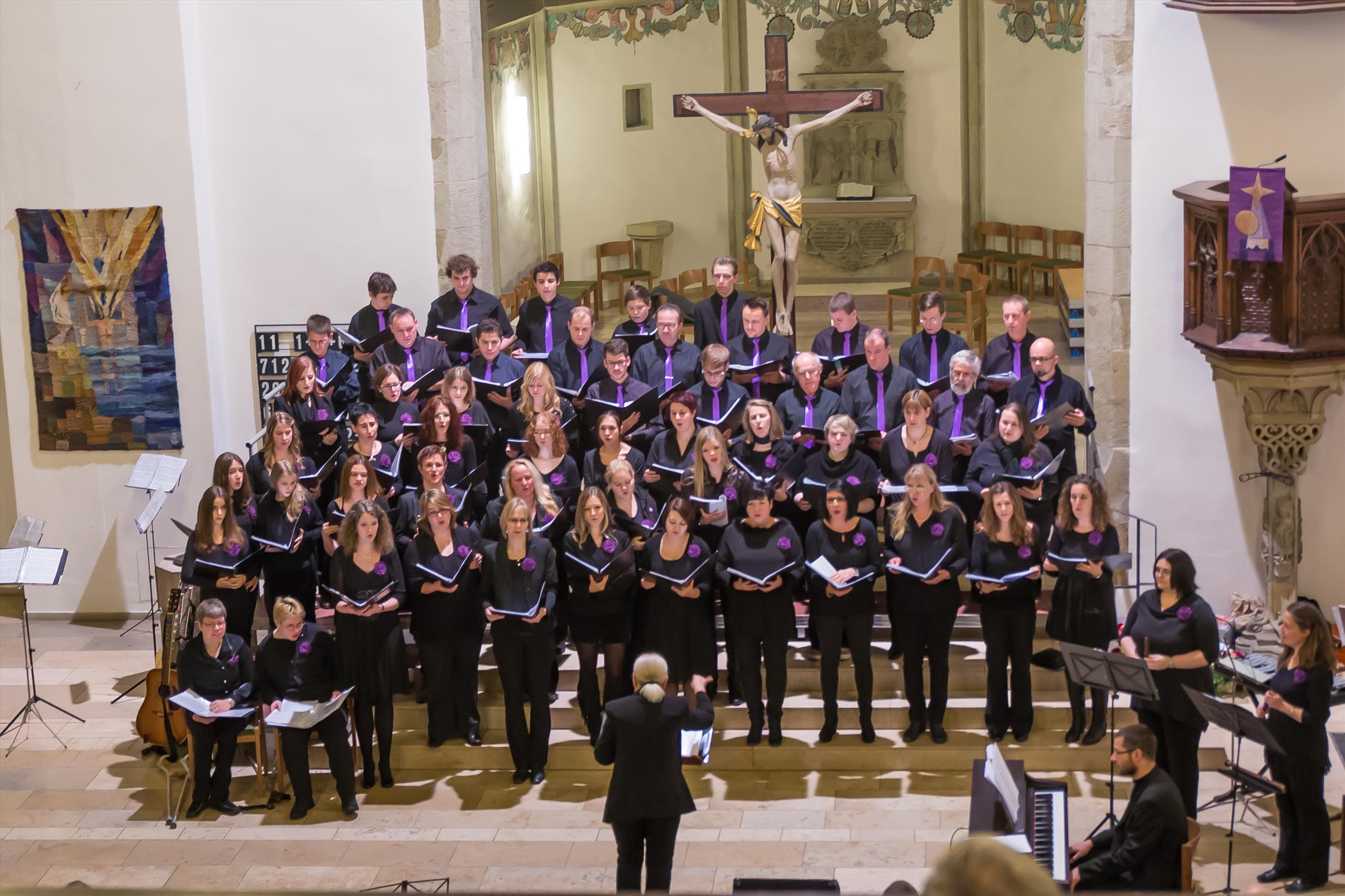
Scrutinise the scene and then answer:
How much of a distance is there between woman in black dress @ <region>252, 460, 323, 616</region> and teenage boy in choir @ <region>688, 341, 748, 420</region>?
6.59ft

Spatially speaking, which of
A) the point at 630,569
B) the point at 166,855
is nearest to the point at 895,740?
the point at 630,569

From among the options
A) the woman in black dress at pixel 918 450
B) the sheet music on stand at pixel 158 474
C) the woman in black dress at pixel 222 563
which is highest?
the woman in black dress at pixel 918 450

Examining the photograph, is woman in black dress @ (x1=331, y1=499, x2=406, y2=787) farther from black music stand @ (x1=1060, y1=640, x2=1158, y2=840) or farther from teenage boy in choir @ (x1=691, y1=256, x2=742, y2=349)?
black music stand @ (x1=1060, y1=640, x2=1158, y2=840)

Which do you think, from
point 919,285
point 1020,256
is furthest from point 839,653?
point 1020,256

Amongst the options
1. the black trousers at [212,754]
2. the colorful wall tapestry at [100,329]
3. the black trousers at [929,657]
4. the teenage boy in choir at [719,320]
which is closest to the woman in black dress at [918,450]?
the black trousers at [929,657]

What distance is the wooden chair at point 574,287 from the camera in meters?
13.8

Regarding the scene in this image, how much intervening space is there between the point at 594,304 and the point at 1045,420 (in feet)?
21.0

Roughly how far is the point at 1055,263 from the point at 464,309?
18.9ft

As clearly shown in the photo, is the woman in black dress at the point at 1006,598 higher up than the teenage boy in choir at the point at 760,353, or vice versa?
the teenage boy in choir at the point at 760,353

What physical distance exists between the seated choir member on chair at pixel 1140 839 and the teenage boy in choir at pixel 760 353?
3170 mm

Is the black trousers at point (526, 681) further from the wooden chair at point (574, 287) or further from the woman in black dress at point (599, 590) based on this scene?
the wooden chair at point (574, 287)

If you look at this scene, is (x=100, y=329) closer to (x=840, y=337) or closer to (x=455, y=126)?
(x=455, y=126)

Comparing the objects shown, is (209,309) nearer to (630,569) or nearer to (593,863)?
(630,569)

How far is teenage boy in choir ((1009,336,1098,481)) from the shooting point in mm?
8500
